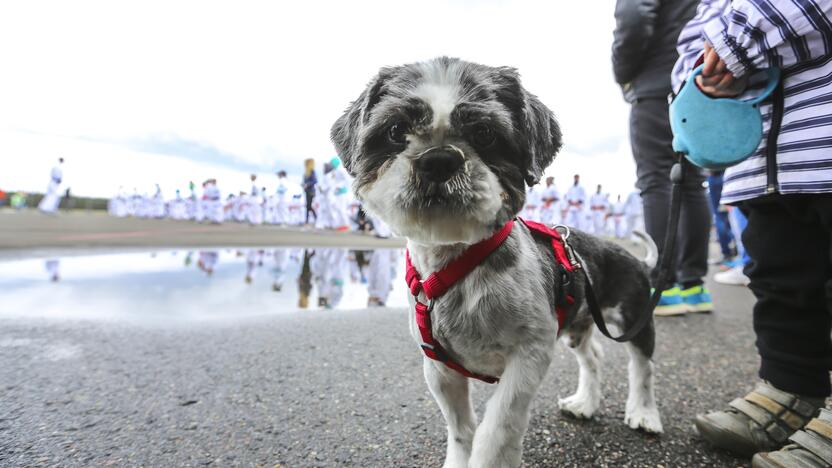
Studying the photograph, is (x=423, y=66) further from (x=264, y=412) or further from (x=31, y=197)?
(x=31, y=197)

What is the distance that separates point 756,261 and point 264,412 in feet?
8.62

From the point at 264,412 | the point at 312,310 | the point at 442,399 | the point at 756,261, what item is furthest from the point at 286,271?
the point at 756,261

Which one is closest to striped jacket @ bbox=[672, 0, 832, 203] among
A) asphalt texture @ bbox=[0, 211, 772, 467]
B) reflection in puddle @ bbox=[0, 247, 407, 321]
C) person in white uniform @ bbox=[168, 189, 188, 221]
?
asphalt texture @ bbox=[0, 211, 772, 467]

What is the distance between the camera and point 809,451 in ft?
5.38

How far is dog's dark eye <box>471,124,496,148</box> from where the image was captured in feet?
5.53

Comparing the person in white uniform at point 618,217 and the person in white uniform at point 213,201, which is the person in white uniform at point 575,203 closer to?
the person in white uniform at point 618,217

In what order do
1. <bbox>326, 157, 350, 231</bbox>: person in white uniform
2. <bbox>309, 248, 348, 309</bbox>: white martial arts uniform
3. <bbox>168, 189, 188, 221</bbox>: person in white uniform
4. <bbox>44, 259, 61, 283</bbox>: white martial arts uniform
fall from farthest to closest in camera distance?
<bbox>168, 189, 188, 221</bbox>: person in white uniform < <bbox>326, 157, 350, 231</bbox>: person in white uniform < <bbox>44, 259, 61, 283</bbox>: white martial arts uniform < <bbox>309, 248, 348, 309</bbox>: white martial arts uniform

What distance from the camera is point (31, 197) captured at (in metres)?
56.2

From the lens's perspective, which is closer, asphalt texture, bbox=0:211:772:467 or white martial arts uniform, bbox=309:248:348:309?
asphalt texture, bbox=0:211:772:467

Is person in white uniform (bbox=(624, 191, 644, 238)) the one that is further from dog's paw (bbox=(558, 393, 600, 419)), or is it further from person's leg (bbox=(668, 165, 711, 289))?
dog's paw (bbox=(558, 393, 600, 419))

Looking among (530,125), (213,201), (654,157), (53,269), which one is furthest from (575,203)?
(530,125)

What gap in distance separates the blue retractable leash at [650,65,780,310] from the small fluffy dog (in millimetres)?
608

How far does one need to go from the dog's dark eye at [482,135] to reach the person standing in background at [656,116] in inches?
118

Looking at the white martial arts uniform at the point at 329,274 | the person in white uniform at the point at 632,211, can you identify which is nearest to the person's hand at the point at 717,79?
the white martial arts uniform at the point at 329,274
